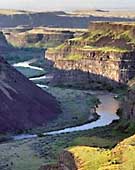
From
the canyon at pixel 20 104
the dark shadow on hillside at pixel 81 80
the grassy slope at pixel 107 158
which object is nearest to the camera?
the grassy slope at pixel 107 158

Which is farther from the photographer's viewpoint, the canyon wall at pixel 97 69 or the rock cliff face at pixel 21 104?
the canyon wall at pixel 97 69

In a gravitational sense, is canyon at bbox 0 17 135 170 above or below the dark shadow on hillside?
above

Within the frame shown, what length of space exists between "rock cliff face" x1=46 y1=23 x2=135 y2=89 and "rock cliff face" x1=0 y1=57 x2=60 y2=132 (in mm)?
36438

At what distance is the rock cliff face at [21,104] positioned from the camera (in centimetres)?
7356

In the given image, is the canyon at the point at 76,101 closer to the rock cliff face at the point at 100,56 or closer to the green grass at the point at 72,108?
the rock cliff face at the point at 100,56

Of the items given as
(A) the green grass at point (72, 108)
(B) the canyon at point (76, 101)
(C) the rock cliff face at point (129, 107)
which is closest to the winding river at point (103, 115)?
(A) the green grass at point (72, 108)

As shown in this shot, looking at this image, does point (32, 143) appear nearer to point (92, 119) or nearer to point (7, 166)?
point (7, 166)

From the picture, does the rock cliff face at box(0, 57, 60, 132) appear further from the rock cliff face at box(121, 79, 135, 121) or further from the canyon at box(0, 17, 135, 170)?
the rock cliff face at box(121, 79, 135, 121)

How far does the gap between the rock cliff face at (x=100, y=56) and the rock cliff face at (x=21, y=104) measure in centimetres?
3644

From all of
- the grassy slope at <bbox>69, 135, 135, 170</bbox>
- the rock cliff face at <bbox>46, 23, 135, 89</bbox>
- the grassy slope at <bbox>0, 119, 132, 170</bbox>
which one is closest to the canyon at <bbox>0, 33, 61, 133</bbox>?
the grassy slope at <bbox>0, 119, 132, 170</bbox>

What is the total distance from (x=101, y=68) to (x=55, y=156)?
77964 millimetres

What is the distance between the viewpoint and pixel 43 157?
54.0 meters

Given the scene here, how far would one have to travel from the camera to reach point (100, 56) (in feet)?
429

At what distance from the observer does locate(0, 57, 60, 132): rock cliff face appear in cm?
7356
